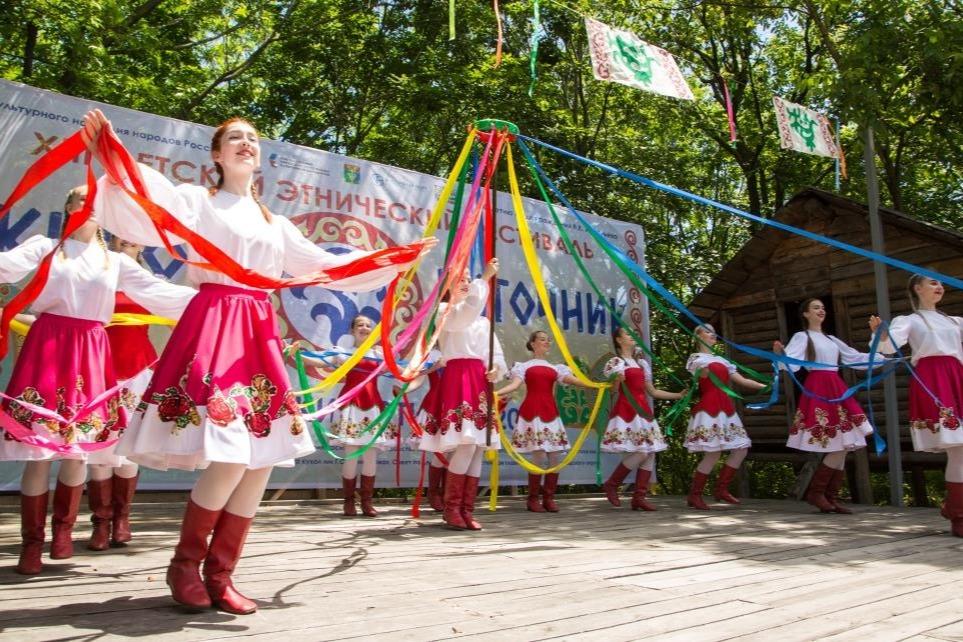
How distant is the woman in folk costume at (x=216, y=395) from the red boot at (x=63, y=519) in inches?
48.8

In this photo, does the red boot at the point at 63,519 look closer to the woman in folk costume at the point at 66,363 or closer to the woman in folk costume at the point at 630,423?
the woman in folk costume at the point at 66,363

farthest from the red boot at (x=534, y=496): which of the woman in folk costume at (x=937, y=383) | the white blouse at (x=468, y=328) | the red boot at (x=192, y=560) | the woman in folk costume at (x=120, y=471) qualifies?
the red boot at (x=192, y=560)

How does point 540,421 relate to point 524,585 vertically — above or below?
above

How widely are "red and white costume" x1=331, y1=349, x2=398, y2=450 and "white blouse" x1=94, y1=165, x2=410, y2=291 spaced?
3.50 meters

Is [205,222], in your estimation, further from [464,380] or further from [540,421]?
[540,421]

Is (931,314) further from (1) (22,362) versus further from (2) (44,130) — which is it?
(2) (44,130)

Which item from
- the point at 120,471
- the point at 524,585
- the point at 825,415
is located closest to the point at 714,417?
the point at 825,415

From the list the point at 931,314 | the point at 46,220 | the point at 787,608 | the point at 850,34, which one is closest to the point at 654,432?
the point at 931,314

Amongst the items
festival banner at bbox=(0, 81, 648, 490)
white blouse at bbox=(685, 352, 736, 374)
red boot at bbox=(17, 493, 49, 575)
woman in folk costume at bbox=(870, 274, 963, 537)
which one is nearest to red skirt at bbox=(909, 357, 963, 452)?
woman in folk costume at bbox=(870, 274, 963, 537)

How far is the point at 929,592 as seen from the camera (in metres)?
3.15

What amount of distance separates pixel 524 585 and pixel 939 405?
11.0 ft

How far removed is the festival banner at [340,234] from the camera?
19.4 ft

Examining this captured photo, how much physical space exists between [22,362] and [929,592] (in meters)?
3.74

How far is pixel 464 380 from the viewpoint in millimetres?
5328
